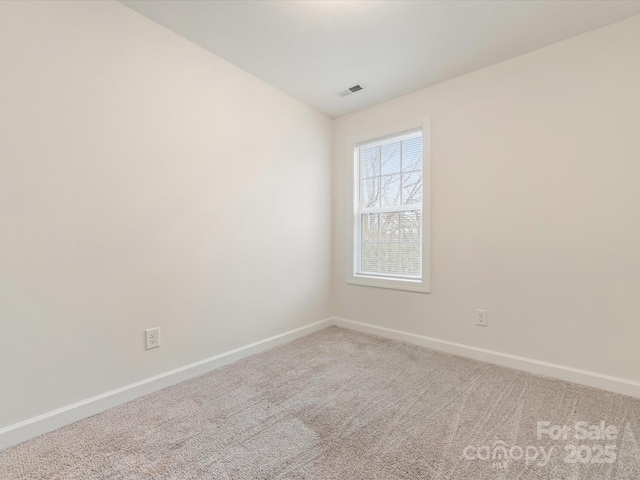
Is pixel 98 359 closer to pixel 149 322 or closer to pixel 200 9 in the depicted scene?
pixel 149 322

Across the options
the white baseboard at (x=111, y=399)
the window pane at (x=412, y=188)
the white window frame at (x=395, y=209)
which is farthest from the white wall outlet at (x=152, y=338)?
the window pane at (x=412, y=188)

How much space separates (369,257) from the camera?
10.6 ft

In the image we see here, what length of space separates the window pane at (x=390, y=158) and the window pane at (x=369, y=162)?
6 cm

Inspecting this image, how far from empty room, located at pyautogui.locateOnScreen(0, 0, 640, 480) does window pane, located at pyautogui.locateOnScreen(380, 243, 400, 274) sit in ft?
0.13

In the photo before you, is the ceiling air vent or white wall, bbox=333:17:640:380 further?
the ceiling air vent

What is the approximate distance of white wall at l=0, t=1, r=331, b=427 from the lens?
4.82ft

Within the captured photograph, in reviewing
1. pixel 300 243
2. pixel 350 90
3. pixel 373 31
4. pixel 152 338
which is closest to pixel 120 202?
pixel 152 338

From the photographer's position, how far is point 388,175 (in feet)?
10.1

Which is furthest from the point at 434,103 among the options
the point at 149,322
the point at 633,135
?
the point at 149,322

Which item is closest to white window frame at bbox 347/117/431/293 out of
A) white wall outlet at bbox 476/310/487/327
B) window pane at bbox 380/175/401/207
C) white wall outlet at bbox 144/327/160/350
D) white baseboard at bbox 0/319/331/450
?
window pane at bbox 380/175/401/207

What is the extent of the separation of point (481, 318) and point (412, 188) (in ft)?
4.30

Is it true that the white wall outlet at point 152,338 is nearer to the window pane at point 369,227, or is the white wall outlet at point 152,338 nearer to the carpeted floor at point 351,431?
the carpeted floor at point 351,431

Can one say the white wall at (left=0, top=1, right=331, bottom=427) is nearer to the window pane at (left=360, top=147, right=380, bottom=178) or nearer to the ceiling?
the ceiling

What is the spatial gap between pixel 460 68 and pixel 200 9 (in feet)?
6.48
